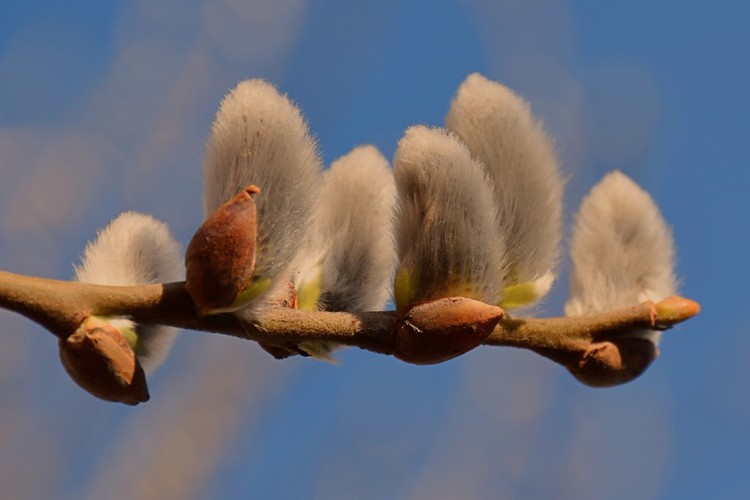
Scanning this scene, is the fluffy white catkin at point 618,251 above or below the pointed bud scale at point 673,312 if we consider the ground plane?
above

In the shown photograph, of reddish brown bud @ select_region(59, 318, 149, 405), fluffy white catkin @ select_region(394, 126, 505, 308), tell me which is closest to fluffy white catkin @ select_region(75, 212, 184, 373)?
reddish brown bud @ select_region(59, 318, 149, 405)

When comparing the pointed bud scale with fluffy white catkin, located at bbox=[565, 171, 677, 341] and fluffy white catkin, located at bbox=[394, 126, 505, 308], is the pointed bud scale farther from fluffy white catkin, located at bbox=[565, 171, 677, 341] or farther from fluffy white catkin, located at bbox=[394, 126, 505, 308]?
fluffy white catkin, located at bbox=[394, 126, 505, 308]

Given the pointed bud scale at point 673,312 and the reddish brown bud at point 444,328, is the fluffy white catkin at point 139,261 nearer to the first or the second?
the reddish brown bud at point 444,328

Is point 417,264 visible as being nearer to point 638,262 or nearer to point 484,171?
point 484,171

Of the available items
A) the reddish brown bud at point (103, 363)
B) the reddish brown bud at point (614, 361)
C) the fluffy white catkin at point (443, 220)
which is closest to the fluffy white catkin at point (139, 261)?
the reddish brown bud at point (103, 363)

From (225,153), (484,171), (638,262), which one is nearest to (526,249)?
(484,171)

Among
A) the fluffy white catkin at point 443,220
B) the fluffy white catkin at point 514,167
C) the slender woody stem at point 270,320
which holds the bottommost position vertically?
the slender woody stem at point 270,320
